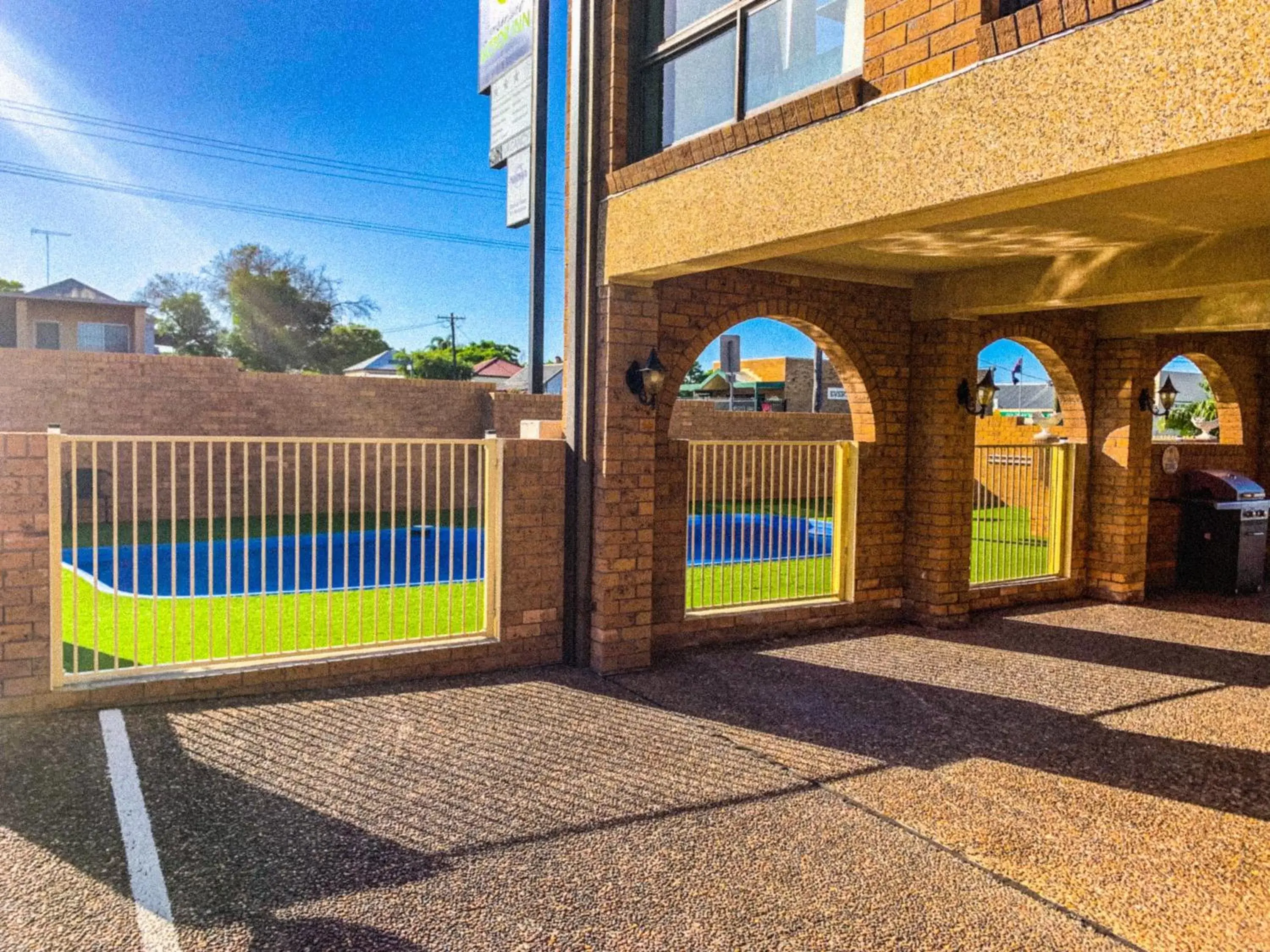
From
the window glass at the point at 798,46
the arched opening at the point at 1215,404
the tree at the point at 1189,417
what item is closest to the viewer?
the window glass at the point at 798,46

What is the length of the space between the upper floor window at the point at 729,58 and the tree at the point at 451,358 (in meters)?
26.4

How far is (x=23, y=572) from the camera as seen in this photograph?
526 centimetres

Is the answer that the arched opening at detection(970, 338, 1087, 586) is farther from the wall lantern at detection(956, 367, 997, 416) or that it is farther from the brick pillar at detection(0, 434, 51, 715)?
the brick pillar at detection(0, 434, 51, 715)

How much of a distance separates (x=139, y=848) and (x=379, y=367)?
36.7 meters

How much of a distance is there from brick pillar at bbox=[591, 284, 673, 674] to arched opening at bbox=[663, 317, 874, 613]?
1.64 feet

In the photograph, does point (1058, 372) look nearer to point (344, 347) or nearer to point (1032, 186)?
point (1032, 186)

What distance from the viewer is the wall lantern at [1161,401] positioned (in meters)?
9.77

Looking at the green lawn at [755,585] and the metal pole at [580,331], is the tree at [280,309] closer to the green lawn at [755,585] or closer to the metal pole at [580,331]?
the green lawn at [755,585]

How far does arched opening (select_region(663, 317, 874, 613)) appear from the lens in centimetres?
770

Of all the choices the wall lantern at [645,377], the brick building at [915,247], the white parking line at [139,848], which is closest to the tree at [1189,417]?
the brick building at [915,247]

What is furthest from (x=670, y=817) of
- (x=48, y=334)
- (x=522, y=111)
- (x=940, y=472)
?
(x=48, y=334)

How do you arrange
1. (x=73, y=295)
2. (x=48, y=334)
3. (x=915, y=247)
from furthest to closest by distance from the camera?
(x=73, y=295) < (x=48, y=334) < (x=915, y=247)

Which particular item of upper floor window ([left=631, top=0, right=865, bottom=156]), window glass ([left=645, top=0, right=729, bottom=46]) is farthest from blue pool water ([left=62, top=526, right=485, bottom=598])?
window glass ([left=645, top=0, right=729, bottom=46])

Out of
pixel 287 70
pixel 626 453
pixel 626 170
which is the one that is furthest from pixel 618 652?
pixel 287 70
